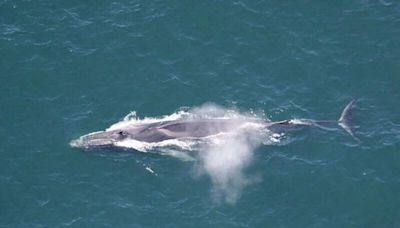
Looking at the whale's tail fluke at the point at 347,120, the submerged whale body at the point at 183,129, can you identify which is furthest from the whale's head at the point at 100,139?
the whale's tail fluke at the point at 347,120

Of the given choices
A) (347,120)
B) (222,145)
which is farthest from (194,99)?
(347,120)

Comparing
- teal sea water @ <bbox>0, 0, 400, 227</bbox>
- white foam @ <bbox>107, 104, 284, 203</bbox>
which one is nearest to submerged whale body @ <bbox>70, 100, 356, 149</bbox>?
white foam @ <bbox>107, 104, 284, 203</bbox>

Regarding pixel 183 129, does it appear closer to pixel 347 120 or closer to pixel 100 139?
pixel 100 139

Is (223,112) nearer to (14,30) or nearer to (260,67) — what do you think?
→ (260,67)

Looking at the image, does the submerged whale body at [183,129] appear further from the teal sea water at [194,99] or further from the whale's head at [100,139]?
the teal sea water at [194,99]

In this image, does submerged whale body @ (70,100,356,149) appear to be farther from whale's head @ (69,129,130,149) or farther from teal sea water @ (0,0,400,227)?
teal sea water @ (0,0,400,227)
